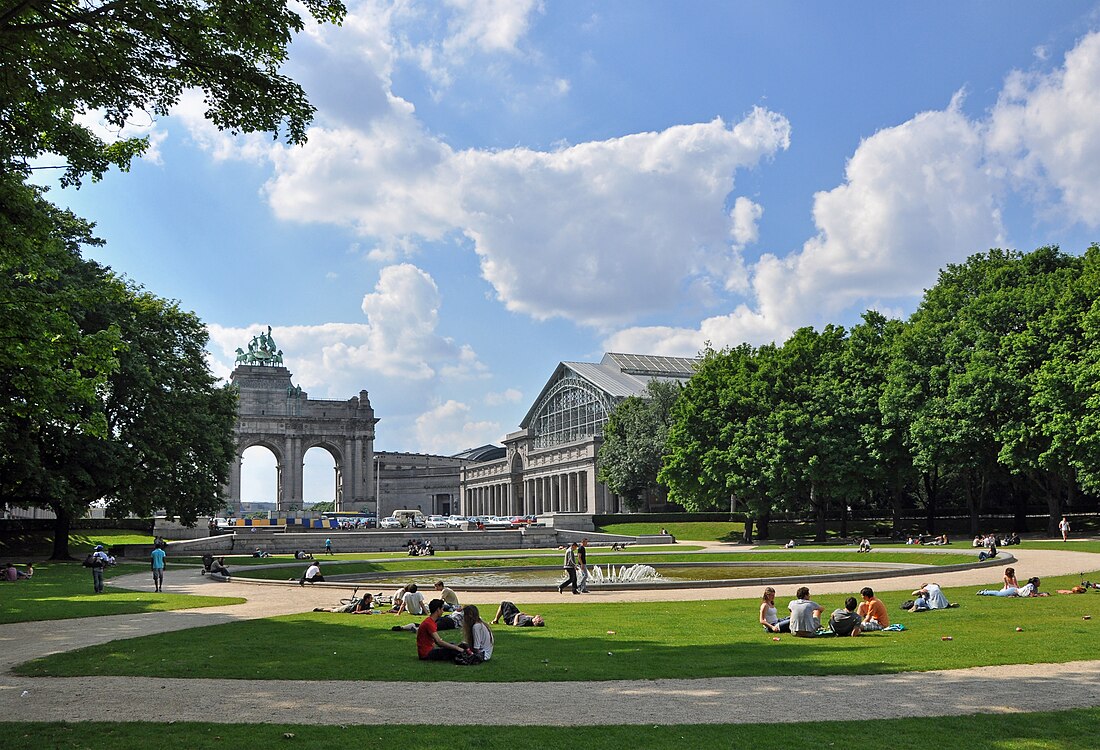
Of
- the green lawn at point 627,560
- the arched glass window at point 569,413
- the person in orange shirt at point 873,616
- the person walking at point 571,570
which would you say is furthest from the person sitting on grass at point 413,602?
the arched glass window at point 569,413

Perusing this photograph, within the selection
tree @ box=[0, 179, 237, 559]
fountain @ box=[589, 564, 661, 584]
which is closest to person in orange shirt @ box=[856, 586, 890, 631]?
fountain @ box=[589, 564, 661, 584]

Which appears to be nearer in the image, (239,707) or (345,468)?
(239,707)

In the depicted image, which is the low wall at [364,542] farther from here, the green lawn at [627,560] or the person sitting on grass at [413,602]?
the person sitting on grass at [413,602]

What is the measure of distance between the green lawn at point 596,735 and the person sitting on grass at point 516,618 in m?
11.2

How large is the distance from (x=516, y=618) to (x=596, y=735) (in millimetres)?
12275

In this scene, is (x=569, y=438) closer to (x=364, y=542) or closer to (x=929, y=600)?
(x=364, y=542)

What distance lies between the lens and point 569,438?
13238 centimetres

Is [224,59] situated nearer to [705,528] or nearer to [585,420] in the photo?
[705,528]

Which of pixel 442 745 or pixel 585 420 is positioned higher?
pixel 585 420

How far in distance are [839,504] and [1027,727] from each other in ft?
243

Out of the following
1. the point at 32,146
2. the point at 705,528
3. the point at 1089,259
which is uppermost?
the point at 1089,259

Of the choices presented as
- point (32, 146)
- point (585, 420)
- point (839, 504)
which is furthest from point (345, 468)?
point (32, 146)

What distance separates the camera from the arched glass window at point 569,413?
12331 cm

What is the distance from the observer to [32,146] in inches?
711
